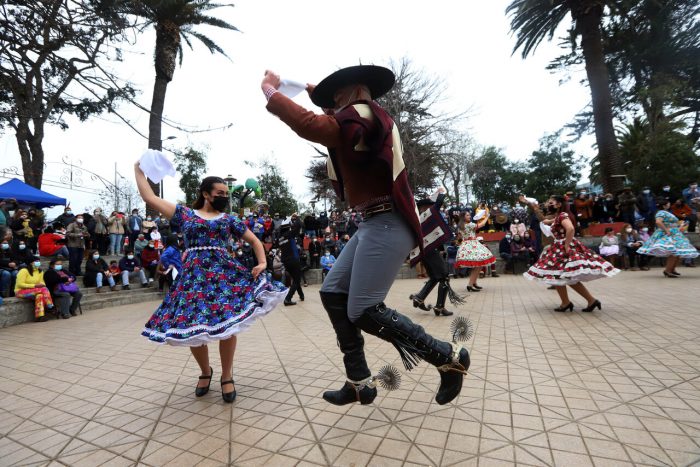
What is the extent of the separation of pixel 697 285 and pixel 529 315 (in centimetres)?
465

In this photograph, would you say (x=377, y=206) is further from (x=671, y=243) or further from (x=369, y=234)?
(x=671, y=243)

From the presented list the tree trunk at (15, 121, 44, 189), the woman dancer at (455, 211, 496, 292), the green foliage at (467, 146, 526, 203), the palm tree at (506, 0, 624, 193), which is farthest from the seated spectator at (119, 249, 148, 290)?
the green foliage at (467, 146, 526, 203)

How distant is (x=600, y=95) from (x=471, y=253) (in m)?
11.9

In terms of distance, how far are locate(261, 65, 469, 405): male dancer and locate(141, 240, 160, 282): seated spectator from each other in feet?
40.3

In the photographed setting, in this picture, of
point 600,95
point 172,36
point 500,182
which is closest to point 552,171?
point 500,182

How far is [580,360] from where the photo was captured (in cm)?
352

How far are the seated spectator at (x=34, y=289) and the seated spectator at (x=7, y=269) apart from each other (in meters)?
0.53

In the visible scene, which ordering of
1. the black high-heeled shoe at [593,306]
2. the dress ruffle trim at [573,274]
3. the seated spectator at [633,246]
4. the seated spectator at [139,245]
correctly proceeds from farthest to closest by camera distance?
the seated spectator at [139,245]
the seated spectator at [633,246]
the black high-heeled shoe at [593,306]
the dress ruffle trim at [573,274]

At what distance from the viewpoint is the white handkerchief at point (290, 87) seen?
2.19 metres

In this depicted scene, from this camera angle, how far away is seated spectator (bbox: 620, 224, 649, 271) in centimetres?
1206

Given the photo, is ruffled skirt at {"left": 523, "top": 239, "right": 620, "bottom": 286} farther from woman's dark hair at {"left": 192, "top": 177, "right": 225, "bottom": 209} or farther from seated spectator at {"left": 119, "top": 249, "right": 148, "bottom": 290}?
seated spectator at {"left": 119, "top": 249, "right": 148, "bottom": 290}

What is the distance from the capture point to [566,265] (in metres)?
5.66

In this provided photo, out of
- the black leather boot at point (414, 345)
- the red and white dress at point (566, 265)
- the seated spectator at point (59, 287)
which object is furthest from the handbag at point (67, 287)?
the red and white dress at point (566, 265)

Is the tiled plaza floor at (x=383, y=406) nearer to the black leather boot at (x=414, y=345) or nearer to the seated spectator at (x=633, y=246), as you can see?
the black leather boot at (x=414, y=345)
